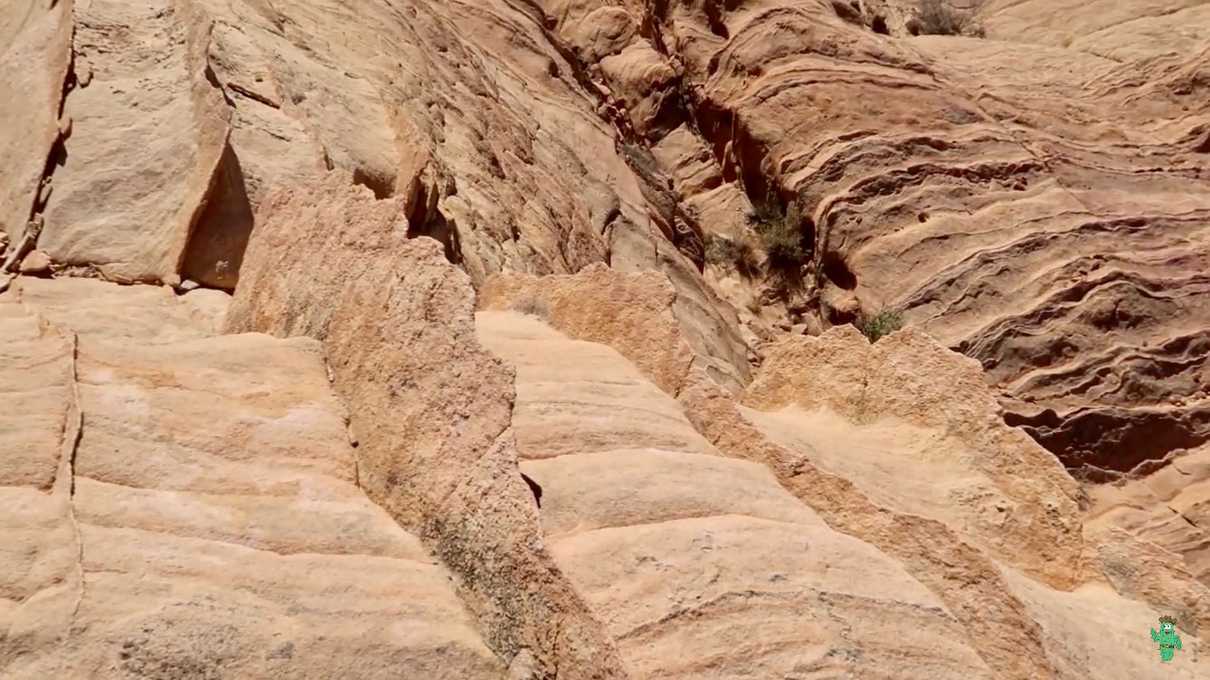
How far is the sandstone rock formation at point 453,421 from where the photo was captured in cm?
450

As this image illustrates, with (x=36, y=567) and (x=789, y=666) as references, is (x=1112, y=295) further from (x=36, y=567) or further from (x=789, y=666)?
(x=36, y=567)

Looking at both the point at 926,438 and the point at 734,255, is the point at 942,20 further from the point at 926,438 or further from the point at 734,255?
the point at 926,438

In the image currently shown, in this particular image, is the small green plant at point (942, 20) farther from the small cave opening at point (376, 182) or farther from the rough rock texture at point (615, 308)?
the rough rock texture at point (615, 308)

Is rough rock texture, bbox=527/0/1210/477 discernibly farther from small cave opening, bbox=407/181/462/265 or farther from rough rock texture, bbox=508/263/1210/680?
small cave opening, bbox=407/181/462/265

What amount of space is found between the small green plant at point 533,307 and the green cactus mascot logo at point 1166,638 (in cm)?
372

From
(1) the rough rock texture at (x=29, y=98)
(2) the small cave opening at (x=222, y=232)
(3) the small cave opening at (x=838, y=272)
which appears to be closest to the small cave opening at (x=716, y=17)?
(3) the small cave opening at (x=838, y=272)

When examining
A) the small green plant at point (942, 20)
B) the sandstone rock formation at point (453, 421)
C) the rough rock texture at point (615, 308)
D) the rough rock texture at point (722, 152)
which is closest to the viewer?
the sandstone rock formation at point (453, 421)

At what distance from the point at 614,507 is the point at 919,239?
38.9ft

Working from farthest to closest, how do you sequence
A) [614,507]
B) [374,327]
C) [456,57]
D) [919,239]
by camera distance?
1. [919,239]
2. [456,57]
3. [374,327]
4. [614,507]

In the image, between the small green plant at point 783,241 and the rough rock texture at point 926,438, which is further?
the small green plant at point 783,241

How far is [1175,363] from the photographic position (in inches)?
583

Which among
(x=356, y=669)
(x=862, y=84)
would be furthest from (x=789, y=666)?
(x=862, y=84)

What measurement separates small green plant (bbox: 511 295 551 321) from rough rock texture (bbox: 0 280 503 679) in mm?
1787

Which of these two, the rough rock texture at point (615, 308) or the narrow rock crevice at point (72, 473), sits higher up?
the rough rock texture at point (615, 308)
